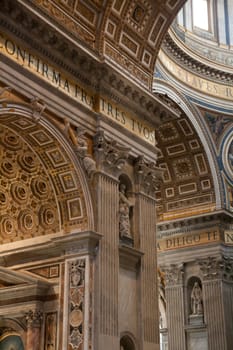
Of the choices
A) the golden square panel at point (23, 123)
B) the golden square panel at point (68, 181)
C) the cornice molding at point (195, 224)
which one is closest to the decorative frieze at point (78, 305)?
the golden square panel at point (68, 181)

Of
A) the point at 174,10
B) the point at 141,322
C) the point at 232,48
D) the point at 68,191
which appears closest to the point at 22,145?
the point at 68,191

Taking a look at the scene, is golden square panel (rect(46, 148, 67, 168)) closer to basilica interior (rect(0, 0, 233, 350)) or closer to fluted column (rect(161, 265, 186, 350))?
basilica interior (rect(0, 0, 233, 350))

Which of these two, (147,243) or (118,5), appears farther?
(118,5)

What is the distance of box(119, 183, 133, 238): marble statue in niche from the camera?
11.9 metres

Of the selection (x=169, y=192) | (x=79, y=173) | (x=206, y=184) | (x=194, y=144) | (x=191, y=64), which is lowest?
(x=79, y=173)

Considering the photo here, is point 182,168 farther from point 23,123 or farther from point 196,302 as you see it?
point 23,123

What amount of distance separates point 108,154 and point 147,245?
194cm

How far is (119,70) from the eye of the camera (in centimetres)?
1194

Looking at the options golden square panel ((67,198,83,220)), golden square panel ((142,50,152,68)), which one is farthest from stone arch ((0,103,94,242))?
golden square panel ((142,50,152,68))

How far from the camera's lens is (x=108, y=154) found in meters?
11.6

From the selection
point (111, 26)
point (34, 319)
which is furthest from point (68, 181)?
point (111, 26)

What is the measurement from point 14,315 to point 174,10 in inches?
272

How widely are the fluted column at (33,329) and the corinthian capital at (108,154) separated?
272cm

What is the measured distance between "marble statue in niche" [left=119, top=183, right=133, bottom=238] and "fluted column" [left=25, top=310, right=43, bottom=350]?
2.12 metres
